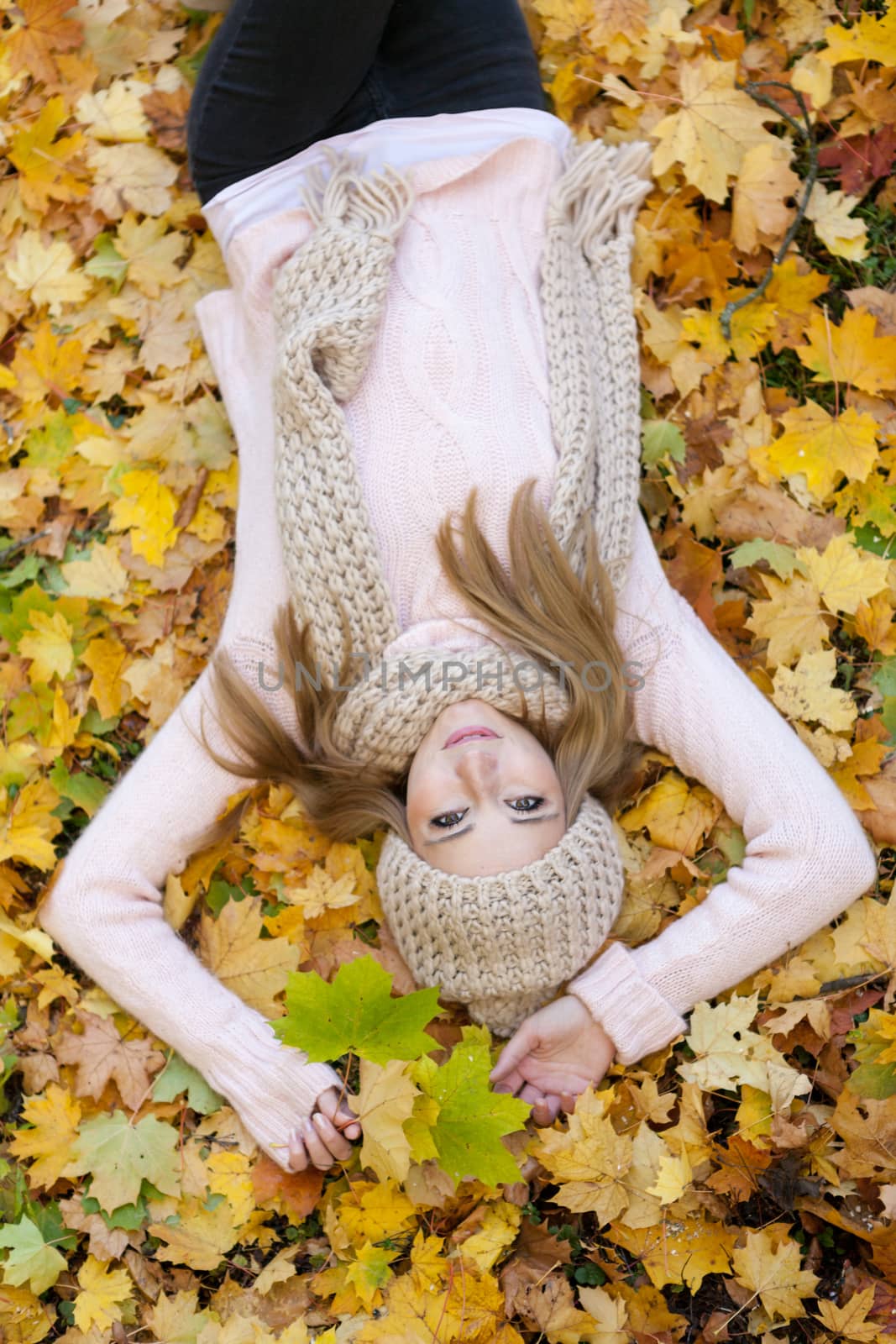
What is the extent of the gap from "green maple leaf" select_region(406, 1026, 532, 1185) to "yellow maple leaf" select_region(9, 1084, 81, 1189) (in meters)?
0.92

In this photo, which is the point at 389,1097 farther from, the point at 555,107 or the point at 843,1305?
the point at 555,107

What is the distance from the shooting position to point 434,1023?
3.01 m

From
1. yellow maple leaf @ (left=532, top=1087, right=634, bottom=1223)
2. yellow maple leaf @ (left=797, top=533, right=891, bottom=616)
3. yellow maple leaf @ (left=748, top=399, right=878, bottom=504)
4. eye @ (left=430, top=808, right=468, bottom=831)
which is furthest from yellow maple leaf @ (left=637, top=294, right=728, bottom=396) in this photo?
yellow maple leaf @ (left=532, top=1087, right=634, bottom=1223)

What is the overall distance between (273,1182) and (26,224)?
296 cm

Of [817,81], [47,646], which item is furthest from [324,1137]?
[817,81]

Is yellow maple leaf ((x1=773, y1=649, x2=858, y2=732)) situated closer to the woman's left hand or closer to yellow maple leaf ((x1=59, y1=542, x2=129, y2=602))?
the woman's left hand

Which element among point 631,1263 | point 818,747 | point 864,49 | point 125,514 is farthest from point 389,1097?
point 864,49

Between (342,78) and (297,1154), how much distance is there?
2.73 meters

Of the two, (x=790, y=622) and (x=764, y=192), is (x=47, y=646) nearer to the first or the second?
(x=790, y=622)

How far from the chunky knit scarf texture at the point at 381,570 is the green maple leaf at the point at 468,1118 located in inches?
7.4

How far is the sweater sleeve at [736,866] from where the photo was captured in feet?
9.11

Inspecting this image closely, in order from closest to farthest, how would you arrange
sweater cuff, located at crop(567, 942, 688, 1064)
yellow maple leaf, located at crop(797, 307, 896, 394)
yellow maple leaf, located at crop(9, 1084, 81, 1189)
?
sweater cuff, located at crop(567, 942, 688, 1064), yellow maple leaf, located at crop(9, 1084, 81, 1189), yellow maple leaf, located at crop(797, 307, 896, 394)

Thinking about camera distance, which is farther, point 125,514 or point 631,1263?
point 125,514

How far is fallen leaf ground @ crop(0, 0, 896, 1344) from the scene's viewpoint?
270cm
